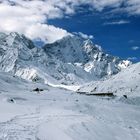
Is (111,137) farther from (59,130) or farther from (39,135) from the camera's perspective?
(39,135)

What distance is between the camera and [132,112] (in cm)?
5100

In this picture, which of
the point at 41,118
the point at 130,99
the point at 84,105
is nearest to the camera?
the point at 41,118

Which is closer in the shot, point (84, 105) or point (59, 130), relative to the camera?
point (59, 130)

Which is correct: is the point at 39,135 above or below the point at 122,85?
below

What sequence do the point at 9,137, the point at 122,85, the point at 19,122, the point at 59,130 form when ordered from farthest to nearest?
the point at 122,85 → the point at 19,122 → the point at 59,130 → the point at 9,137

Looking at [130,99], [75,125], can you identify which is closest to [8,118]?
[75,125]

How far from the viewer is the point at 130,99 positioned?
73750 millimetres

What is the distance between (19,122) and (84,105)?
23111 millimetres

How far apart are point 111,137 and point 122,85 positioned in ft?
346

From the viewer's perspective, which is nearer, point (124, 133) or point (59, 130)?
point (59, 130)

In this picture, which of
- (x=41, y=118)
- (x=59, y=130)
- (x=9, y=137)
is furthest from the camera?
(x=41, y=118)

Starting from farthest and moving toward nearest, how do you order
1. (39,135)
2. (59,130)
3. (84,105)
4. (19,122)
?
(84,105), (19,122), (59,130), (39,135)

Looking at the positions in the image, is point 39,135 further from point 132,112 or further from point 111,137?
point 132,112

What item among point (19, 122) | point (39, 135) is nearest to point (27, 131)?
point (39, 135)
